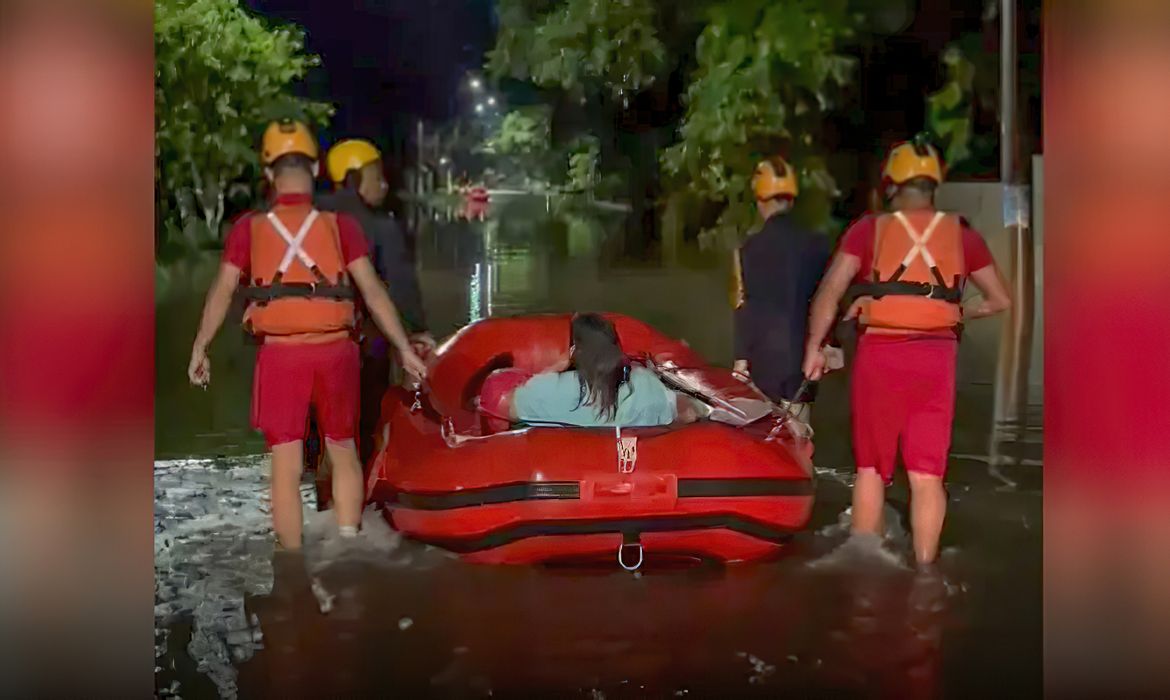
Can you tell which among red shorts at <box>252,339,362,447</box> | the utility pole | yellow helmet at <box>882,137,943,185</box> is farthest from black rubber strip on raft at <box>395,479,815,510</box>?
the utility pole

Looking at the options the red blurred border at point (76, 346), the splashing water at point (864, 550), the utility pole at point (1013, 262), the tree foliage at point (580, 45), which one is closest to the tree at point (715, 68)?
the tree foliage at point (580, 45)

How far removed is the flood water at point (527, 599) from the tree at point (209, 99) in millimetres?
211

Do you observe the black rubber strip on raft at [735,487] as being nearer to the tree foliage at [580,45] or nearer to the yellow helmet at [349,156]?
the yellow helmet at [349,156]

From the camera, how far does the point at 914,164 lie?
470 centimetres

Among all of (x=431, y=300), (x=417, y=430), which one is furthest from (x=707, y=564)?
(x=431, y=300)

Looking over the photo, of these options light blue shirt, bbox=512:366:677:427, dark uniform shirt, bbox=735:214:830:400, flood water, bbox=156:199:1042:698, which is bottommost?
flood water, bbox=156:199:1042:698

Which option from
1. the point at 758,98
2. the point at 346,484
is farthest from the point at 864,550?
the point at 758,98

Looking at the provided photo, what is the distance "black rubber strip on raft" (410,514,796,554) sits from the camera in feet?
15.4

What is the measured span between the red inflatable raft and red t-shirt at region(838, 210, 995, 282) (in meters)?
0.65

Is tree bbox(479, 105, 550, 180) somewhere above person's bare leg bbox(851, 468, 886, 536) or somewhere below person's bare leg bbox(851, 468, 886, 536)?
above

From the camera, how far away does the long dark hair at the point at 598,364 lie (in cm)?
478

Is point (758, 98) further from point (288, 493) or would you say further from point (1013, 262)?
point (288, 493)

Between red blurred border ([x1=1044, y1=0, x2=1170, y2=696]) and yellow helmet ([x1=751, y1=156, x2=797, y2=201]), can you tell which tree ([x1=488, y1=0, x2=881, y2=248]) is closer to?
yellow helmet ([x1=751, y1=156, x2=797, y2=201])

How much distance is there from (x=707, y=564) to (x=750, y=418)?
0.53 meters
